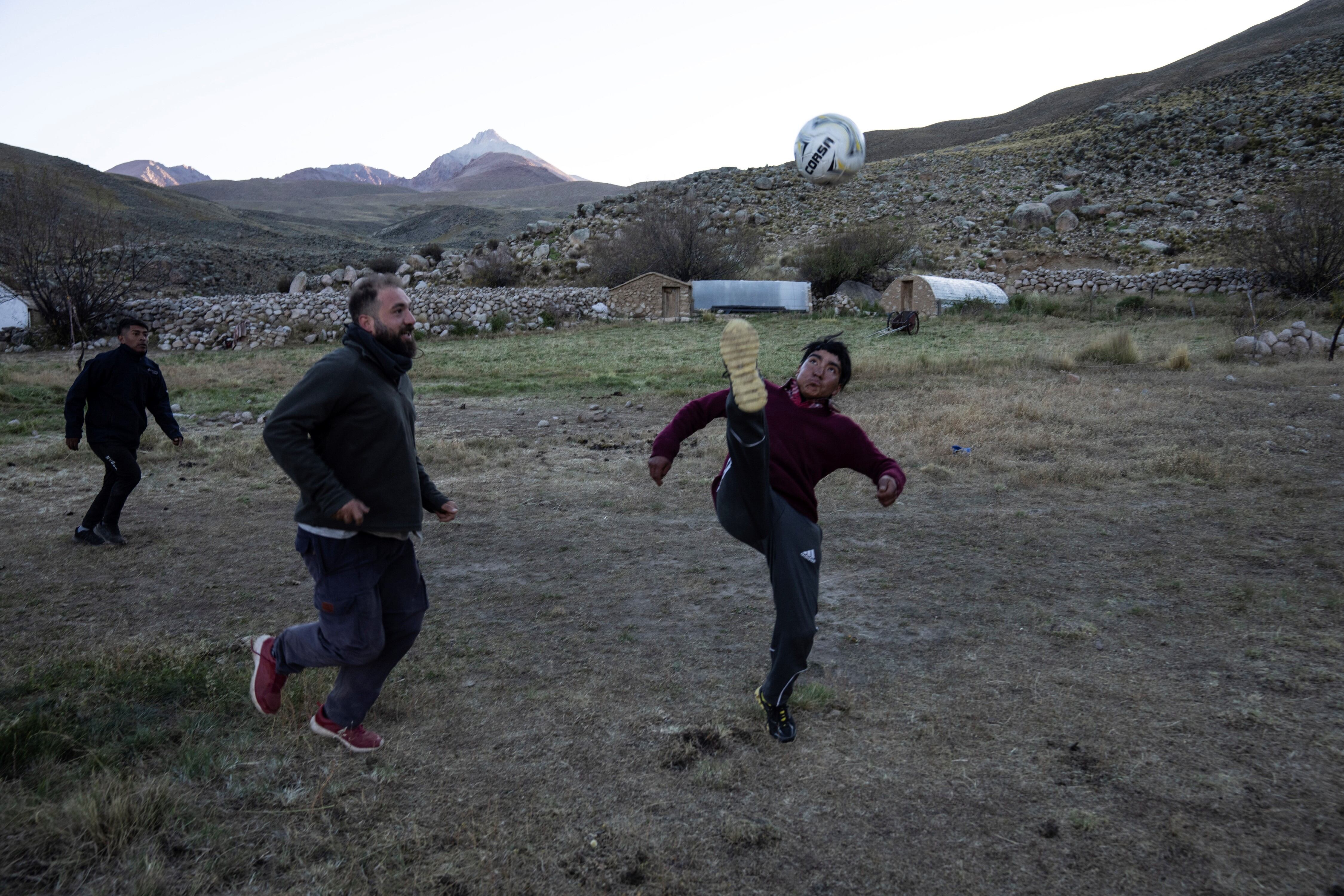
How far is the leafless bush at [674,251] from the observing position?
30.9m

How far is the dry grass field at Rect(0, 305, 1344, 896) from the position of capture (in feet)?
8.24

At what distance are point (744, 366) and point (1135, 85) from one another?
74.0 meters

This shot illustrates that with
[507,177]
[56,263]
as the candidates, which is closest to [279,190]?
[507,177]

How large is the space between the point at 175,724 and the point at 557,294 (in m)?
24.3

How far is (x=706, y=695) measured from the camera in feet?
12.1

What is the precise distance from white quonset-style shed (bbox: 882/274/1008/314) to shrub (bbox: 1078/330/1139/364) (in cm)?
910

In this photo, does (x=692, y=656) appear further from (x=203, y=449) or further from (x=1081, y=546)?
(x=203, y=449)

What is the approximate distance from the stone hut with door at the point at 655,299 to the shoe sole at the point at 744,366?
23.9 meters

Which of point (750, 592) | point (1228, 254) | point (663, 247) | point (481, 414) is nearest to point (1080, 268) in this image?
point (1228, 254)

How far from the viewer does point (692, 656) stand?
416 cm

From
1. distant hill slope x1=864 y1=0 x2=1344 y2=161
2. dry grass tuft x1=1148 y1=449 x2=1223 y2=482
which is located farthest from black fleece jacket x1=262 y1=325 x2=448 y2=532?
distant hill slope x1=864 y1=0 x2=1344 y2=161

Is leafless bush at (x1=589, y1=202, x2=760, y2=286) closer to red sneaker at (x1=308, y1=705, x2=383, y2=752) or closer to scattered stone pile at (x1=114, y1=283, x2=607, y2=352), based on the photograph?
scattered stone pile at (x1=114, y1=283, x2=607, y2=352)

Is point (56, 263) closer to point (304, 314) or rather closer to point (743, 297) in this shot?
point (304, 314)

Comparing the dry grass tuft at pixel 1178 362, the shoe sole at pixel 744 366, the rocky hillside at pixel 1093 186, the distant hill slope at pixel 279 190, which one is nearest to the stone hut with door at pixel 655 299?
the rocky hillside at pixel 1093 186
